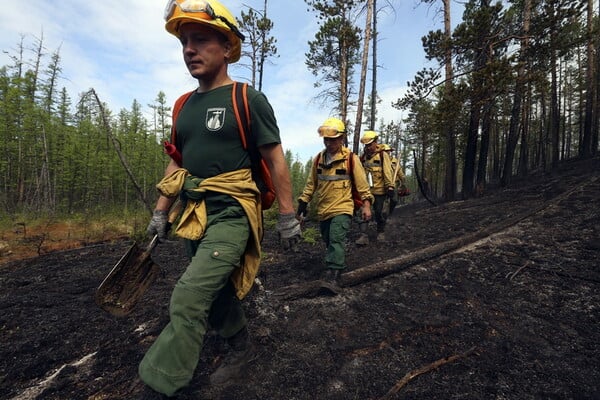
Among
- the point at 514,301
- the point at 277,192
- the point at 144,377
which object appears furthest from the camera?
the point at 514,301

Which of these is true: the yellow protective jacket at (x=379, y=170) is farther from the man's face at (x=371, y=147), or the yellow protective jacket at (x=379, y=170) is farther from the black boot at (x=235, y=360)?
the black boot at (x=235, y=360)

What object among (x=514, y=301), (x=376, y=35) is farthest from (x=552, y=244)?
(x=376, y=35)

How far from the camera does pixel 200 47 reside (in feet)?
6.06

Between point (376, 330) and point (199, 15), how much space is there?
3023mm

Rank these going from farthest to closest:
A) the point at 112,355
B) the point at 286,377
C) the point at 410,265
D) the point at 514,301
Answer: the point at 410,265
the point at 514,301
the point at 112,355
the point at 286,377

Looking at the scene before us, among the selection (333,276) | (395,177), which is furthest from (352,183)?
(395,177)

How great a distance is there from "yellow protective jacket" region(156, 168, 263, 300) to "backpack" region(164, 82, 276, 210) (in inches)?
5.7

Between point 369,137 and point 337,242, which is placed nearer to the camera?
point 337,242

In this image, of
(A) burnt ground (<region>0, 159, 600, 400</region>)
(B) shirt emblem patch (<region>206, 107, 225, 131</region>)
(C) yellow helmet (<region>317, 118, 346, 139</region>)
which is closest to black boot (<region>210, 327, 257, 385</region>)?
(A) burnt ground (<region>0, 159, 600, 400</region>)

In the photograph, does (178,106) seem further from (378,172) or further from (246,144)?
(378,172)

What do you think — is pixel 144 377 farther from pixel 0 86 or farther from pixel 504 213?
pixel 0 86

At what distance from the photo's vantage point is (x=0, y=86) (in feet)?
62.8

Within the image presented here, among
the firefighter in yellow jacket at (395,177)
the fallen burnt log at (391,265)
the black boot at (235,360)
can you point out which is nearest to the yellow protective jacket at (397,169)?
the firefighter in yellow jacket at (395,177)

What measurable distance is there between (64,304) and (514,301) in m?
5.54
